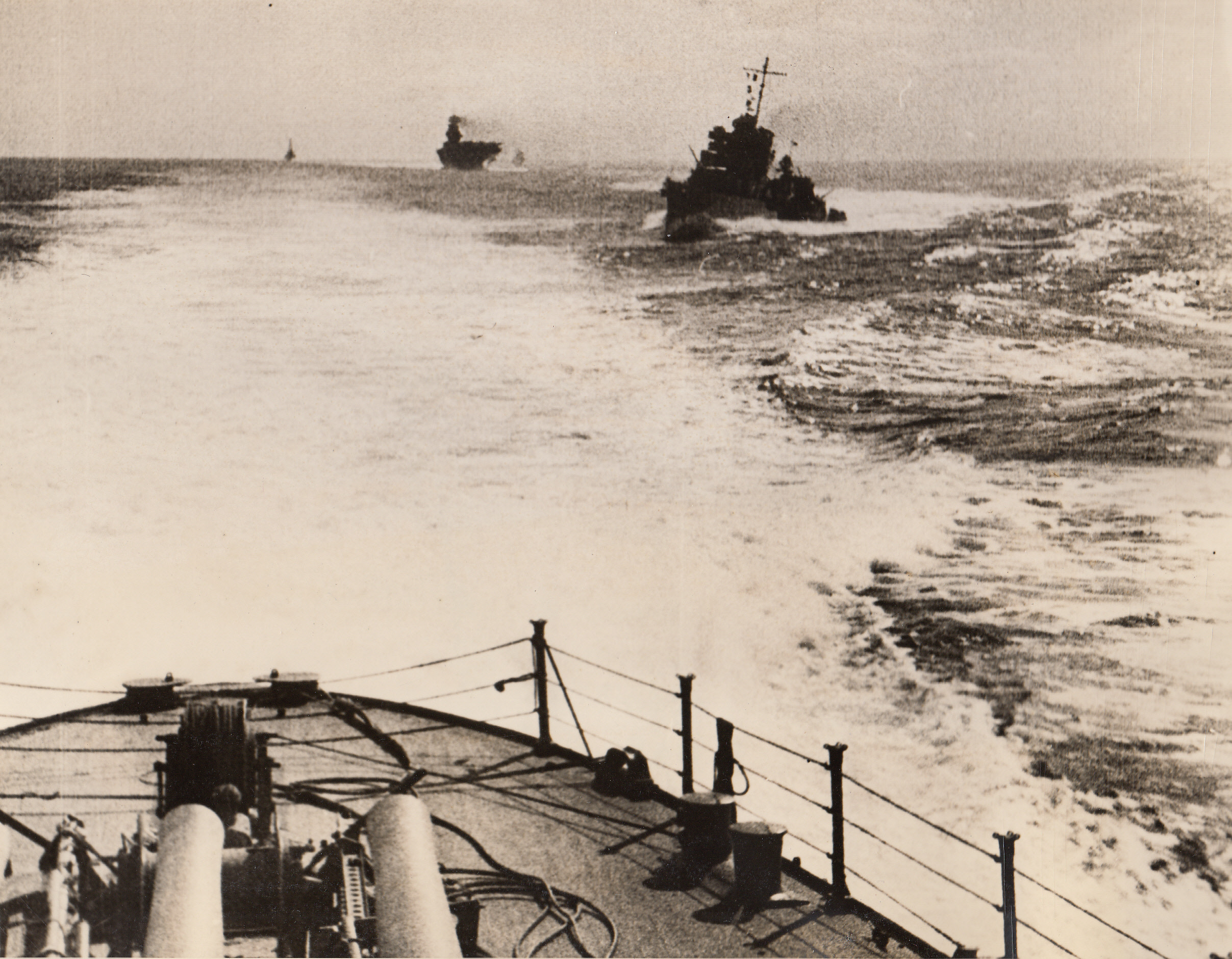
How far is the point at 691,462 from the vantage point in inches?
213

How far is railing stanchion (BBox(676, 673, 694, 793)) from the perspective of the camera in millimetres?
4891

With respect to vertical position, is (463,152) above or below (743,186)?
above

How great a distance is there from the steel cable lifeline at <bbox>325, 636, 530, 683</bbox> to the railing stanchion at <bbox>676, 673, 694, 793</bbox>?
3.40ft

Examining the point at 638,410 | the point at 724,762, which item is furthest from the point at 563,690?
the point at 638,410

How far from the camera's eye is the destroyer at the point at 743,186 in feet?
17.5

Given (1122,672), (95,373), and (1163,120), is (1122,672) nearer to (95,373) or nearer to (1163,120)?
(1163,120)

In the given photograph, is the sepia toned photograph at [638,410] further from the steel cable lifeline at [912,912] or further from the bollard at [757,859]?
the bollard at [757,859]

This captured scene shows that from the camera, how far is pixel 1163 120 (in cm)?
521

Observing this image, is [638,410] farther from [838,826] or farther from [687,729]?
[838,826]

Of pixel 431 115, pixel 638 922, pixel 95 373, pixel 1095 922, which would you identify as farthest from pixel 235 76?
pixel 1095 922

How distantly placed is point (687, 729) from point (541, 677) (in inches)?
36.6

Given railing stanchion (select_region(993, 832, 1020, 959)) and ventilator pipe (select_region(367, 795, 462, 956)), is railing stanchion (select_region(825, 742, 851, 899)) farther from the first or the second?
ventilator pipe (select_region(367, 795, 462, 956))

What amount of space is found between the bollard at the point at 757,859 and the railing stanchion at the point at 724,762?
39cm

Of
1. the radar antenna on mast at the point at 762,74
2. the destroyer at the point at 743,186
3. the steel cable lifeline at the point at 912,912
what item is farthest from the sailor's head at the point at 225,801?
the radar antenna on mast at the point at 762,74
